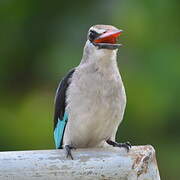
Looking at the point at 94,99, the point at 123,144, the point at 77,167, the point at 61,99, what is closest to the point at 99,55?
the point at 94,99

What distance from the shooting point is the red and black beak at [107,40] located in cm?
546

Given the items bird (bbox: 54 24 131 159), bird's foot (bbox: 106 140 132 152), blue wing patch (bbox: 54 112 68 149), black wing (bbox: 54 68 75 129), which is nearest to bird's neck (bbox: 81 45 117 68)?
bird (bbox: 54 24 131 159)

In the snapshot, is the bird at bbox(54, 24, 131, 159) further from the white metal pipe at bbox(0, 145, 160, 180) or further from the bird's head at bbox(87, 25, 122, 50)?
the white metal pipe at bbox(0, 145, 160, 180)

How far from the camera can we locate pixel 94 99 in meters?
5.76

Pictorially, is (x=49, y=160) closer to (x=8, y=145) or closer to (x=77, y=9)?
(x=8, y=145)

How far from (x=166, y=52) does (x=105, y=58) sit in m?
2.09

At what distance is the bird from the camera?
5.75m

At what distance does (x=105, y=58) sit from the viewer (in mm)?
5762

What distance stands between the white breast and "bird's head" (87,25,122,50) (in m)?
0.26

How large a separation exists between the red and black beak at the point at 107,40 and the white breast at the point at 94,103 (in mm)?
276

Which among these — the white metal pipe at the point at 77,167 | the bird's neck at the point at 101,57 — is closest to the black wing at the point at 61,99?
the bird's neck at the point at 101,57

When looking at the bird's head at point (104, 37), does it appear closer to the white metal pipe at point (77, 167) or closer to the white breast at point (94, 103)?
the white breast at point (94, 103)

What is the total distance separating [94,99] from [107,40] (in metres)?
0.44

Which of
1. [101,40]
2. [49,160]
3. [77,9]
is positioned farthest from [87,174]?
[77,9]
